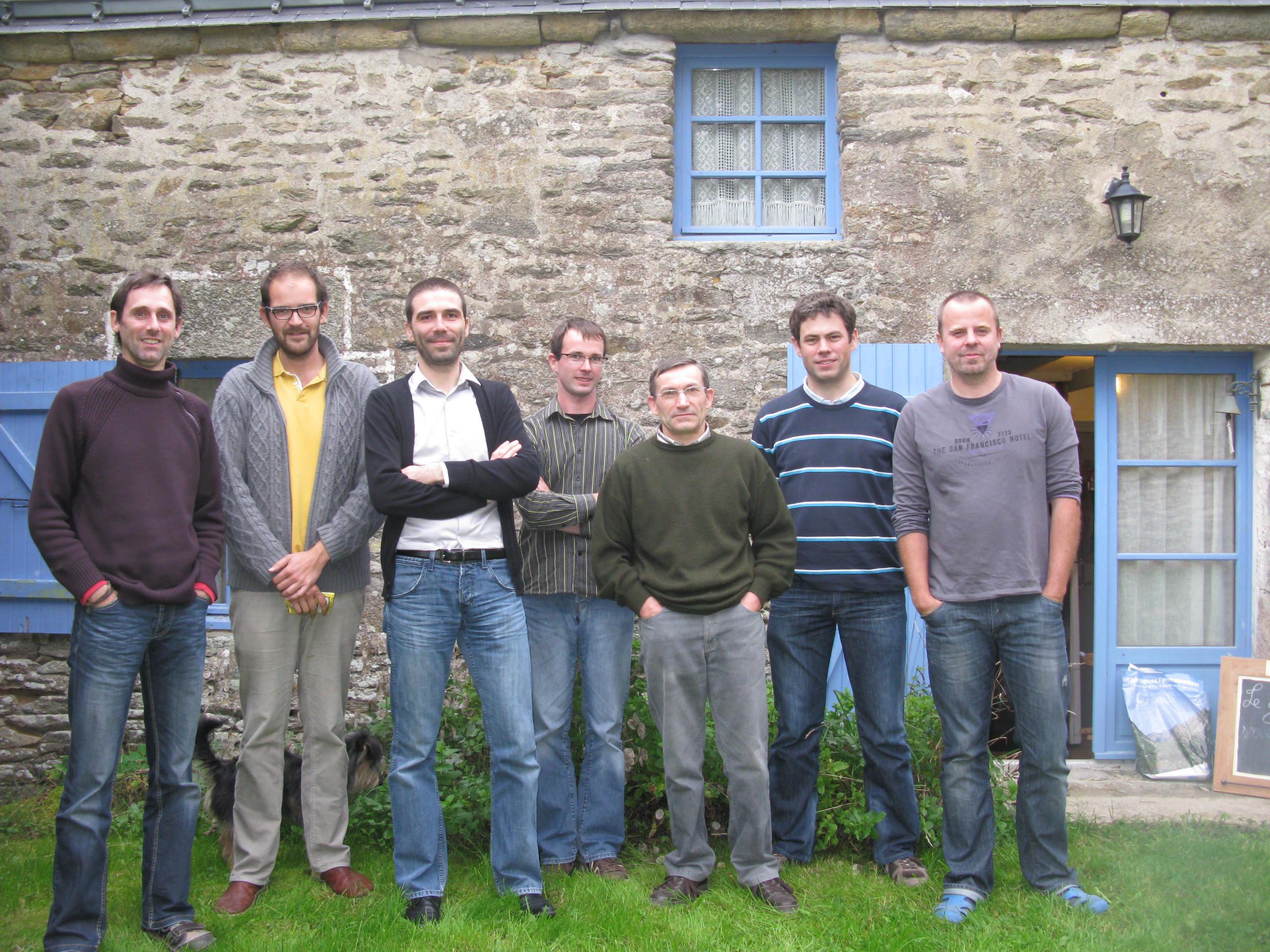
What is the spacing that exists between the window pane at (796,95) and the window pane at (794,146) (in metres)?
0.07

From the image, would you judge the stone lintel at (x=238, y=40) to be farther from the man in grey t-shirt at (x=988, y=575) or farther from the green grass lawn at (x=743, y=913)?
the green grass lawn at (x=743, y=913)

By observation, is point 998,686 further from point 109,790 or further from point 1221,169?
point 109,790

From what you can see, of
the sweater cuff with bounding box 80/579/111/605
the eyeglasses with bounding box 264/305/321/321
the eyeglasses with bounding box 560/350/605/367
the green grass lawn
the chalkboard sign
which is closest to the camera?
the sweater cuff with bounding box 80/579/111/605

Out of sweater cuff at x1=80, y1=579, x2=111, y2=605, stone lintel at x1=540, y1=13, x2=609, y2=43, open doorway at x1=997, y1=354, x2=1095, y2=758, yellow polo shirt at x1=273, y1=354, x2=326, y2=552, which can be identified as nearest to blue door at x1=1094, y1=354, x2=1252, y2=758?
open doorway at x1=997, y1=354, x2=1095, y2=758

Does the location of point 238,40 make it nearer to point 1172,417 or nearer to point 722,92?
point 722,92

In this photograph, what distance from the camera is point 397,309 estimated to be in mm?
4867

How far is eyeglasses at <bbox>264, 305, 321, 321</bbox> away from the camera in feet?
10.5

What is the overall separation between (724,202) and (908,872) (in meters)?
3.28

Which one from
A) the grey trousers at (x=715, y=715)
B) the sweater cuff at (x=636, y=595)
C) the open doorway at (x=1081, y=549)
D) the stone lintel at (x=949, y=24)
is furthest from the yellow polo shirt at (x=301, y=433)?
the open doorway at (x=1081, y=549)

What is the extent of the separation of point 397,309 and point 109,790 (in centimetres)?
271

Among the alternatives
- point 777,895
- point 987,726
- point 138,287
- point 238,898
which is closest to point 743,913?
point 777,895

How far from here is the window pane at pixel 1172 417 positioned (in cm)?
495

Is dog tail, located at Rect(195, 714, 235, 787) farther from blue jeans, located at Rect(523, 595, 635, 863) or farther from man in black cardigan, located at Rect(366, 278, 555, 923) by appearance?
blue jeans, located at Rect(523, 595, 635, 863)

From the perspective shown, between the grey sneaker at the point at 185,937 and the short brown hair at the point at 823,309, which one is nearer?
the grey sneaker at the point at 185,937
